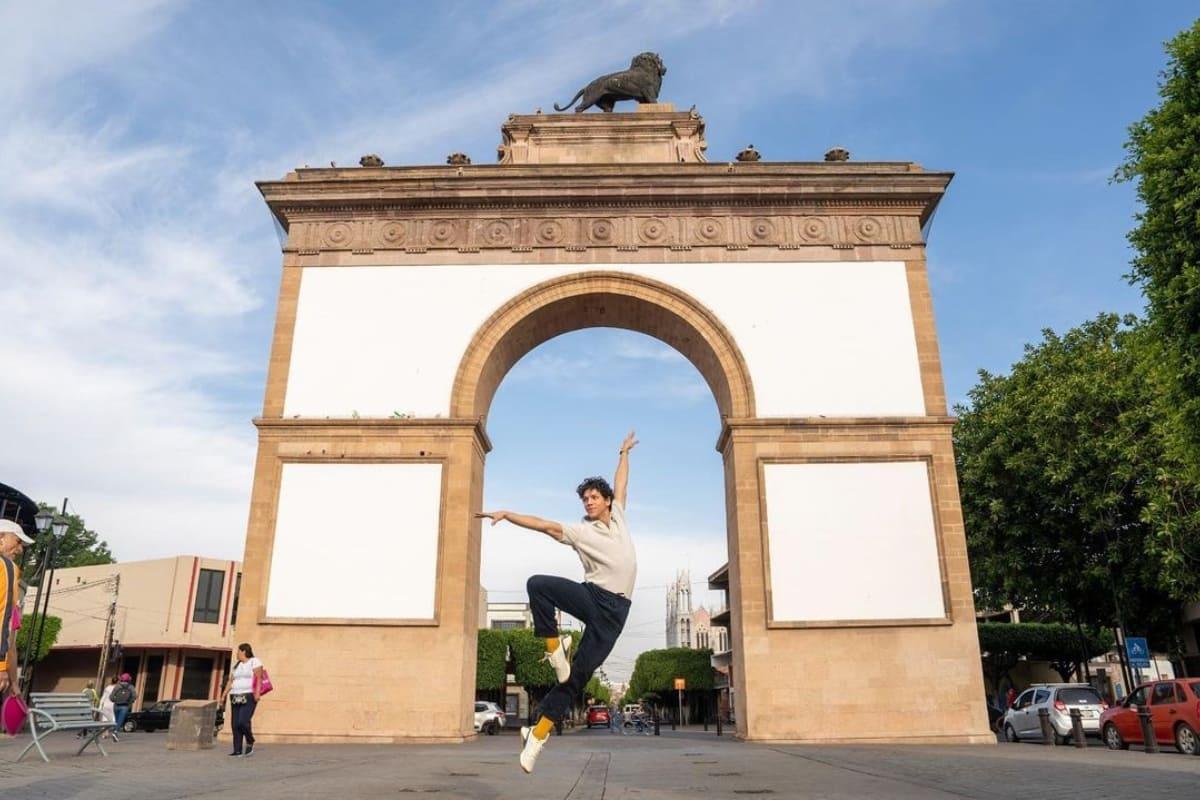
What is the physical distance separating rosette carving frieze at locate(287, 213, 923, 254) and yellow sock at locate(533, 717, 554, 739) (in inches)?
578

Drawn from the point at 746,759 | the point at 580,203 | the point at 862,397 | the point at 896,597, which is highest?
the point at 580,203

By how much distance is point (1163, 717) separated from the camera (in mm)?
14250

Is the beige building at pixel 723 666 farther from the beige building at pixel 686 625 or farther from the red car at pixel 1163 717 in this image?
the beige building at pixel 686 625

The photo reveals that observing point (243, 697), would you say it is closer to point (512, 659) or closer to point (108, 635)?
point (108, 635)

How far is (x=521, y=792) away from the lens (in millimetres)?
6340

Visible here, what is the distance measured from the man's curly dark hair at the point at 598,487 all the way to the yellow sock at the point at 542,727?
1.43 m

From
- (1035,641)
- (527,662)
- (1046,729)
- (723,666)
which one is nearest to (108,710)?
(1046,729)

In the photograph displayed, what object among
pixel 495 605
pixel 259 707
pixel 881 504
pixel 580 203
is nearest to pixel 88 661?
pixel 259 707

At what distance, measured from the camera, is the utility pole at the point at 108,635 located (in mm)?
35000

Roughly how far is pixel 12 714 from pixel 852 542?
14.1 m

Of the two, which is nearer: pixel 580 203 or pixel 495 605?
pixel 580 203

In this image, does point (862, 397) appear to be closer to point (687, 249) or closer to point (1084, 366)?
point (687, 249)

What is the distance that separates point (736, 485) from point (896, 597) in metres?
3.71

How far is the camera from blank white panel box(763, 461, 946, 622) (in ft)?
52.2
